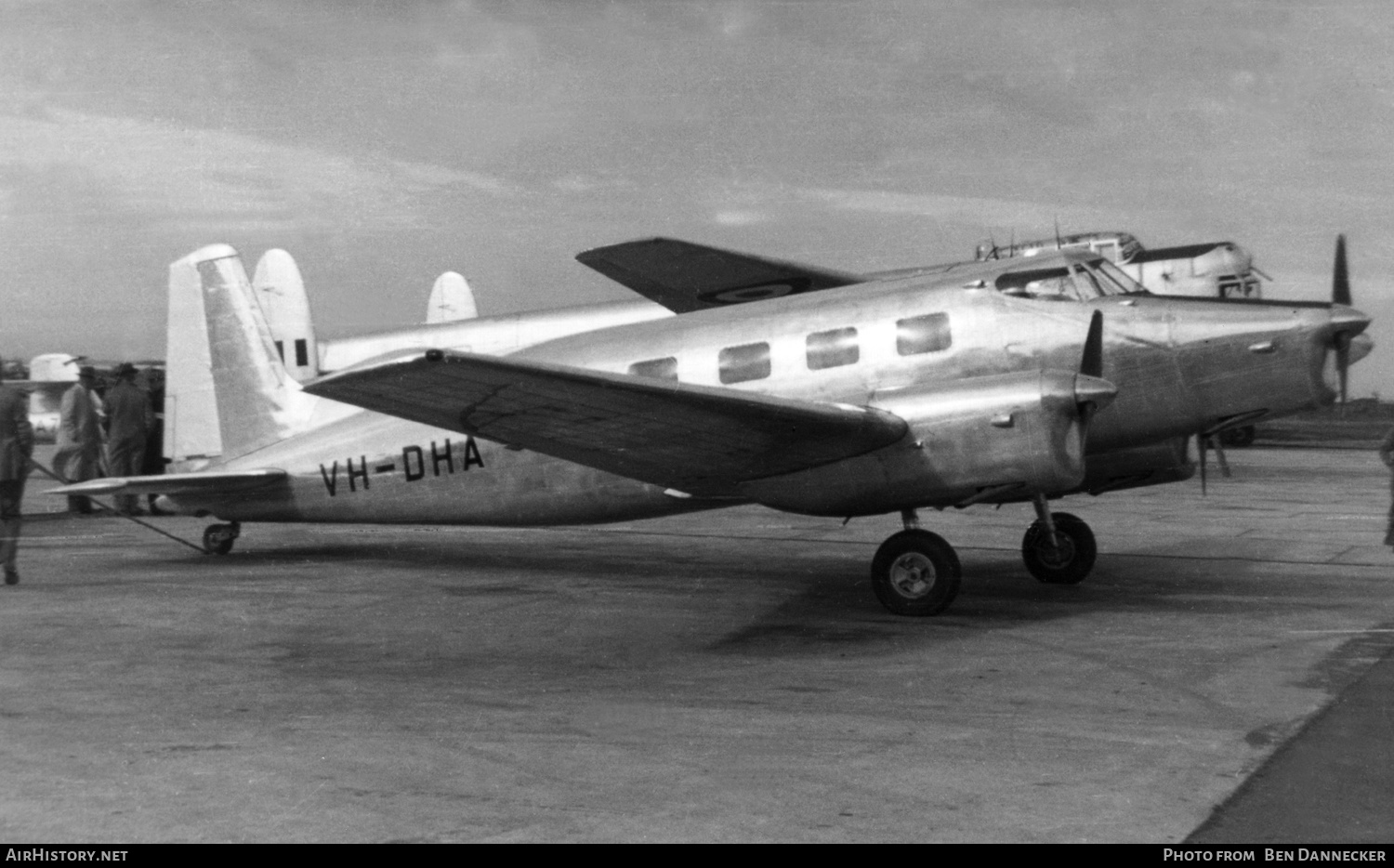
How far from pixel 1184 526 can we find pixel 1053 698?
33.4ft

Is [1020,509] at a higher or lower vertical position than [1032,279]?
lower

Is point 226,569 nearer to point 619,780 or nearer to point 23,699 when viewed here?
point 23,699

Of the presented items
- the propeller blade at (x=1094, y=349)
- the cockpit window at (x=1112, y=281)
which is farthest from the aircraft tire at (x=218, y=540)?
the cockpit window at (x=1112, y=281)

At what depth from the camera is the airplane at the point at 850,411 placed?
9.52m

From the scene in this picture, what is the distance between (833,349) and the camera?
11180 mm

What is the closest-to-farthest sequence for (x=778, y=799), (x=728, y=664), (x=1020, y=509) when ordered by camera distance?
(x=778, y=799) → (x=728, y=664) → (x=1020, y=509)

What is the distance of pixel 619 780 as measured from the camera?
5918 millimetres

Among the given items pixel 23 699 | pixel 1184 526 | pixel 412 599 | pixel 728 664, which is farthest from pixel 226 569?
pixel 1184 526

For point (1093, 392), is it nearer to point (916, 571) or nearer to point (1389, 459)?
point (916, 571)

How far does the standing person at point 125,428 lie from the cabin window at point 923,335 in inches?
484

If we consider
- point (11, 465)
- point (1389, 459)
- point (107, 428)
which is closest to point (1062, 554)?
point (1389, 459)

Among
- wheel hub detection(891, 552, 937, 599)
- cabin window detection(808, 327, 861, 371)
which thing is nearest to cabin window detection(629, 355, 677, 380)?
cabin window detection(808, 327, 861, 371)

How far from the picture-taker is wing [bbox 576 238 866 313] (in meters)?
16.8

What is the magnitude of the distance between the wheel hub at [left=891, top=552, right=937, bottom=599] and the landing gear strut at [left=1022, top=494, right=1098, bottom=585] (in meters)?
1.98
